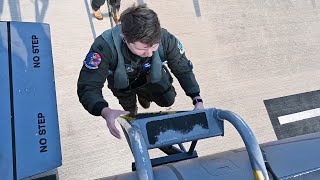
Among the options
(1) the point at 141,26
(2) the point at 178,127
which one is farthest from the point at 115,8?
(2) the point at 178,127

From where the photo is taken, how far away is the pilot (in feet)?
4.85

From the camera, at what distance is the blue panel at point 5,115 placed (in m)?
1.86

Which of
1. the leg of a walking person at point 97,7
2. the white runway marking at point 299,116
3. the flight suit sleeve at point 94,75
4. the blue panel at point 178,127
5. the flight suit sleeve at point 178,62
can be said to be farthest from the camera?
the white runway marking at point 299,116

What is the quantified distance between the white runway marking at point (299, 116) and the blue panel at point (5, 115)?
2666 millimetres

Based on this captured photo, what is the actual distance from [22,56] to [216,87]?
200cm

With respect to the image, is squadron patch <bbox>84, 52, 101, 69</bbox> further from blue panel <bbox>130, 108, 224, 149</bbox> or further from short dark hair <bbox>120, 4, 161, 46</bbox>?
blue panel <bbox>130, 108, 224, 149</bbox>

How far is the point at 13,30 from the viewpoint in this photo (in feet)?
7.29

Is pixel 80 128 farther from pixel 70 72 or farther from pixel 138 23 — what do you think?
pixel 138 23

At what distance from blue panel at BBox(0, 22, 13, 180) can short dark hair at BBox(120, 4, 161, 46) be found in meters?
0.99

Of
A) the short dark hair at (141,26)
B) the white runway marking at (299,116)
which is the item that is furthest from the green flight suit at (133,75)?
the white runway marking at (299,116)

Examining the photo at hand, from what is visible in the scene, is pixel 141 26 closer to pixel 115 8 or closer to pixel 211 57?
pixel 115 8

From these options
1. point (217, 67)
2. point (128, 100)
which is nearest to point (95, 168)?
point (128, 100)

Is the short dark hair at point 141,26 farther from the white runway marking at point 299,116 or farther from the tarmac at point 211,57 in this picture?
the white runway marking at point 299,116

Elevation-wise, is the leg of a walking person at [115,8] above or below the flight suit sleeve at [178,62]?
above
